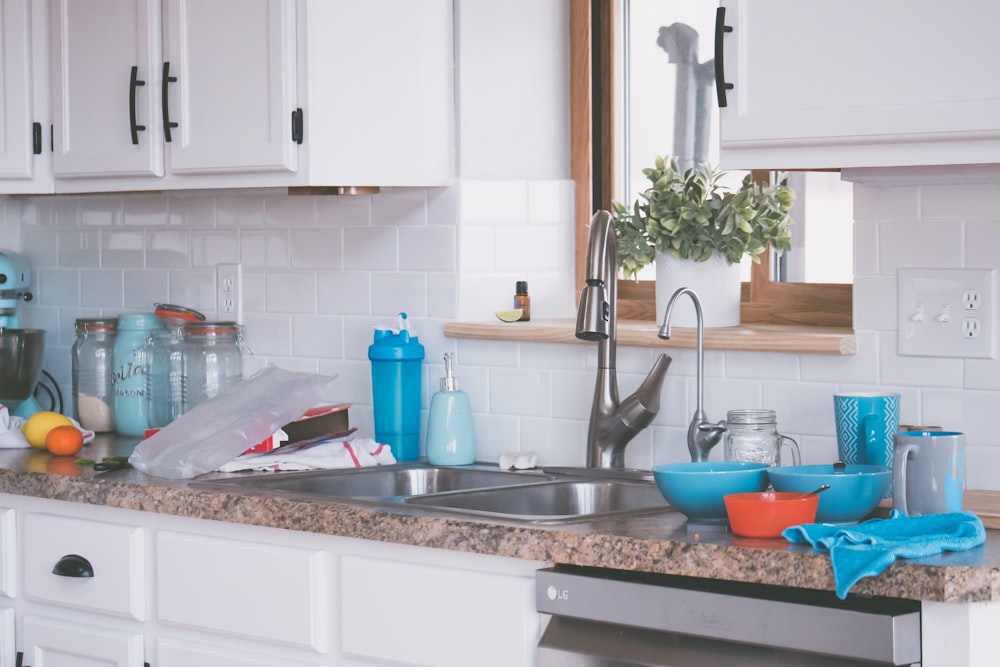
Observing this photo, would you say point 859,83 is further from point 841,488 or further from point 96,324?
point 96,324

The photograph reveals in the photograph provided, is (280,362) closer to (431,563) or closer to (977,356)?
(431,563)

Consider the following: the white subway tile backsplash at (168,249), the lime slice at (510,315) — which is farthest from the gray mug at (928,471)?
the white subway tile backsplash at (168,249)

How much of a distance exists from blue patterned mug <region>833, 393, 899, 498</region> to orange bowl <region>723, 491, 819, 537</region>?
280 mm

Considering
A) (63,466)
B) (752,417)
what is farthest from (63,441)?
(752,417)

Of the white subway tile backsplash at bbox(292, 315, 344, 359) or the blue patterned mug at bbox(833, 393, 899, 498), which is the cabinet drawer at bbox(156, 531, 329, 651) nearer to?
the white subway tile backsplash at bbox(292, 315, 344, 359)

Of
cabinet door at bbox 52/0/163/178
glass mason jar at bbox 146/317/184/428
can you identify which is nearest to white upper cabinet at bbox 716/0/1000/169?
cabinet door at bbox 52/0/163/178

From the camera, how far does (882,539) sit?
1881 millimetres

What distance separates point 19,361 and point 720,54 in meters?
2.00

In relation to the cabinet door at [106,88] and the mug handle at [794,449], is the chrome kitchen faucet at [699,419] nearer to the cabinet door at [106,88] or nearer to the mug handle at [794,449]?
the mug handle at [794,449]

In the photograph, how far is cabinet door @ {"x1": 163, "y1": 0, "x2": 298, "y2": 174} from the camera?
→ 2771mm

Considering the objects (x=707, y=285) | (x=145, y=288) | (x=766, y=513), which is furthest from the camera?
(x=145, y=288)

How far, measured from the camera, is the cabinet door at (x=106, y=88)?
9.87 ft

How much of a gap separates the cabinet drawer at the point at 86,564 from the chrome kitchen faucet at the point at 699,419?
1.02 meters

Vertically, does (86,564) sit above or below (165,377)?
below
